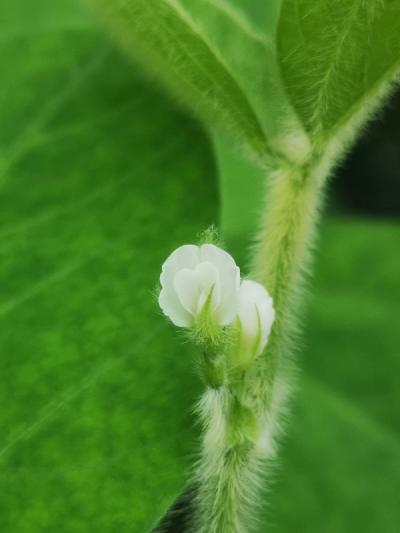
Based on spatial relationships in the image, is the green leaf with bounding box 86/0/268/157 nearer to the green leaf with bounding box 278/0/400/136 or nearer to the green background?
the green leaf with bounding box 278/0/400/136

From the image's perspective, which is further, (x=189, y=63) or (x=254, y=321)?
(x=189, y=63)

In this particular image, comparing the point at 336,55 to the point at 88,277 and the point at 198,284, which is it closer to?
the point at 198,284

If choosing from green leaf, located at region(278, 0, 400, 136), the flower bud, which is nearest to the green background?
the flower bud

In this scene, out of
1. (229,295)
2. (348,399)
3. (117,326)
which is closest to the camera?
(229,295)

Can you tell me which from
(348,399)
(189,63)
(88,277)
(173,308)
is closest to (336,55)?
(189,63)

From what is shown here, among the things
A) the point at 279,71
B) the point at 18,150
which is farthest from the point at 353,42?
the point at 18,150

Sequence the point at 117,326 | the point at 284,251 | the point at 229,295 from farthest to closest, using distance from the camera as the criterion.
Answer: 1. the point at 117,326
2. the point at 284,251
3. the point at 229,295
